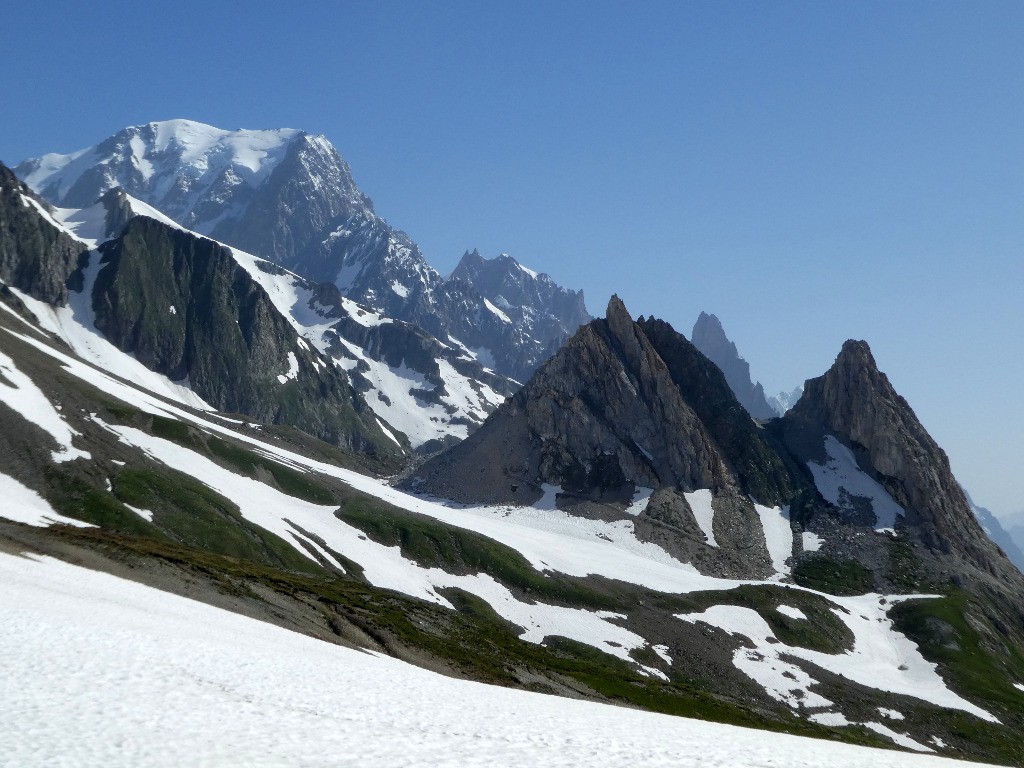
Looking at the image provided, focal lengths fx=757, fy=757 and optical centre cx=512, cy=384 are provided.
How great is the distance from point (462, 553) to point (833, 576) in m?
93.6

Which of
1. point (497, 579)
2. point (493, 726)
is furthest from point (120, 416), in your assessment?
point (493, 726)

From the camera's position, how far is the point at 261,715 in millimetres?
22516

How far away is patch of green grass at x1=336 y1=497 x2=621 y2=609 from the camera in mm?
126312

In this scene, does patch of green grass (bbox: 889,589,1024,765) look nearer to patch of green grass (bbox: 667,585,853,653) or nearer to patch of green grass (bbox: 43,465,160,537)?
patch of green grass (bbox: 667,585,853,653)

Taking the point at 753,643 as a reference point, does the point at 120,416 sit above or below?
above

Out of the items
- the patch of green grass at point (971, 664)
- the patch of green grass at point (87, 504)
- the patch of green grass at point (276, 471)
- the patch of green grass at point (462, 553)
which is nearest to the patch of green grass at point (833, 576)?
the patch of green grass at point (971, 664)

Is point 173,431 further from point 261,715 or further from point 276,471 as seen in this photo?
point 261,715

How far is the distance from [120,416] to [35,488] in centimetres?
3440

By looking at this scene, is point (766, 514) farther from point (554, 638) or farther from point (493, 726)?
point (493, 726)

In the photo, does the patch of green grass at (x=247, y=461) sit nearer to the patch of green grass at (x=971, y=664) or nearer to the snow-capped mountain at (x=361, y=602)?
the snow-capped mountain at (x=361, y=602)

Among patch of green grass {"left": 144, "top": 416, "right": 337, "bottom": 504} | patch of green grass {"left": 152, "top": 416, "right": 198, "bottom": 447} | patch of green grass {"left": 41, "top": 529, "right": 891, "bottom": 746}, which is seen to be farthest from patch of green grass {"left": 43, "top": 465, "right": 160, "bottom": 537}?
patch of green grass {"left": 144, "top": 416, "right": 337, "bottom": 504}

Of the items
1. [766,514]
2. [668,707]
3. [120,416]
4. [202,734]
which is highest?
[766,514]

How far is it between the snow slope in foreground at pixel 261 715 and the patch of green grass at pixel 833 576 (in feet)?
480

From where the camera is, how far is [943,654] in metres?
133
